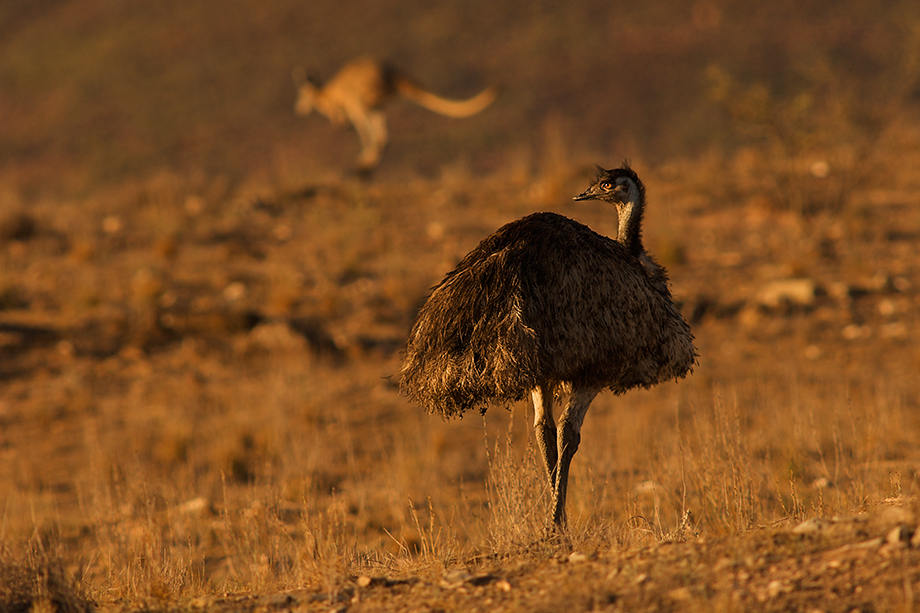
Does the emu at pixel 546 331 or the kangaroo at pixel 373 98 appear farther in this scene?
the kangaroo at pixel 373 98

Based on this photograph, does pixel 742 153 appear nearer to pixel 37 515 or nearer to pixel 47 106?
pixel 37 515

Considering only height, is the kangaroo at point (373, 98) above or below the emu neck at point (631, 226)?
above

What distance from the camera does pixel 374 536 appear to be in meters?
6.80

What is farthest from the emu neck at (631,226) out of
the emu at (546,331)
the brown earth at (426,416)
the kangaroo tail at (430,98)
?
the kangaroo tail at (430,98)

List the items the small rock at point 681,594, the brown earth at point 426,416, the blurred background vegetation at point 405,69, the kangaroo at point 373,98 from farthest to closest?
the blurred background vegetation at point 405,69, the kangaroo at point 373,98, the brown earth at point 426,416, the small rock at point 681,594

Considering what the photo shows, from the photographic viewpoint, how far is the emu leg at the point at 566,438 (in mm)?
4613

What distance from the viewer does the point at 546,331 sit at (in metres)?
4.20

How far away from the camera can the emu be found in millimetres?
4145

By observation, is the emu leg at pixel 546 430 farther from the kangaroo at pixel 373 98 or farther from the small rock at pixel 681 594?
the kangaroo at pixel 373 98

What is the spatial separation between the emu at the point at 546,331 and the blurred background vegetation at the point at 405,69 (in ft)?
123

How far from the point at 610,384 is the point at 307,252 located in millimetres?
9830

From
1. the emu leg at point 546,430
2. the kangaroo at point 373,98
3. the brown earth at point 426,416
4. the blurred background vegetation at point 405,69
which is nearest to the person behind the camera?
the brown earth at point 426,416

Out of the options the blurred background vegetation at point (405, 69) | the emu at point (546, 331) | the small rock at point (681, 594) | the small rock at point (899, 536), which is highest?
the blurred background vegetation at point (405, 69)

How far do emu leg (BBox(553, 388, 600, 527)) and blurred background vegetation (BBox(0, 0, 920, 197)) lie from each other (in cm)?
3764
